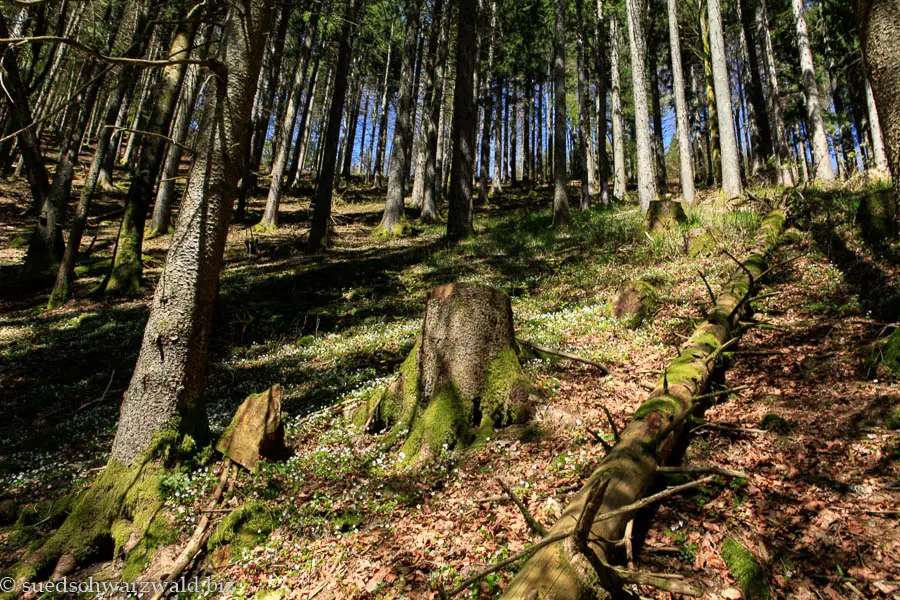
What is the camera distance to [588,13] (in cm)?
2928

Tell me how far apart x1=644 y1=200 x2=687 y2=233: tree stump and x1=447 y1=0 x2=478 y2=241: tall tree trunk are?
5.88 metres

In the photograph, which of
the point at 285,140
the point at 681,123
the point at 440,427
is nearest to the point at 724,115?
the point at 681,123

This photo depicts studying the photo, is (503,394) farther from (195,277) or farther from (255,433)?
(195,277)

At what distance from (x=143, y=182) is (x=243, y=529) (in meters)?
11.5

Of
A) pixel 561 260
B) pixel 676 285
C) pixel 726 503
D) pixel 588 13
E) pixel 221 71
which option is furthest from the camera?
pixel 588 13

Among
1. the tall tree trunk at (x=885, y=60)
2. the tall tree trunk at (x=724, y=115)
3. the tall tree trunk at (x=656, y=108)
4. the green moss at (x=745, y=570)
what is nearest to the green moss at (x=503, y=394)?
the green moss at (x=745, y=570)

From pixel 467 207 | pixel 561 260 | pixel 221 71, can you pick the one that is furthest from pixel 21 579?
pixel 467 207

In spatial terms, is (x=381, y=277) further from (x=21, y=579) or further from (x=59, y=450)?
(x=21, y=579)

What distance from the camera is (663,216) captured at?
11797mm

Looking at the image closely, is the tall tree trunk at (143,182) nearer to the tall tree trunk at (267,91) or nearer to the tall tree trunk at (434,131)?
the tall tree trunk at (267,91)

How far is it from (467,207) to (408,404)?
11.4 m

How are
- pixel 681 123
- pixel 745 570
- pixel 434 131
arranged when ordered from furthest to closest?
pixel 434 131, pixel 681 123, pixel 745 570

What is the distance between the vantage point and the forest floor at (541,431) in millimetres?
2906

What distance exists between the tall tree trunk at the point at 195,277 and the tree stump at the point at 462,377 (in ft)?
7.17
